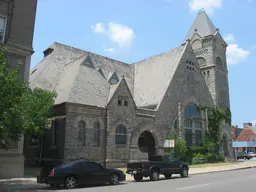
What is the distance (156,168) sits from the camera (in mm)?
18422

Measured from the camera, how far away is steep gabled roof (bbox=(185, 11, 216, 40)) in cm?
4908

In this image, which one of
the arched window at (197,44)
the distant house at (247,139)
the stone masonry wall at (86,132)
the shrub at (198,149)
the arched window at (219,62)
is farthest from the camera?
the distant house at (247,139)

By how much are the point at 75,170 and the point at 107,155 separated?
11.3m

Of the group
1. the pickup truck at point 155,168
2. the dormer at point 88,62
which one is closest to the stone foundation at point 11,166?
the pickup truck at point 155,168

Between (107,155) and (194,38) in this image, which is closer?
(107,155)

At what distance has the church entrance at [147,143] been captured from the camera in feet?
104

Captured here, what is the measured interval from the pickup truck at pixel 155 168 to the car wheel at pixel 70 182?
4.48 metres

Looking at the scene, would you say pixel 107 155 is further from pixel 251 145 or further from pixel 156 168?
pixel 251 145

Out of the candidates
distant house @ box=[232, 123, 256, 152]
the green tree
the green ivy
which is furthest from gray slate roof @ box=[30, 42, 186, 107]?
distant house @ box=[232, 123, 256, 152]

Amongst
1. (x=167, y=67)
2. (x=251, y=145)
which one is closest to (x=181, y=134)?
(x=167, y=67)

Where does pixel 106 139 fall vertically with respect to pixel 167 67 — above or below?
below

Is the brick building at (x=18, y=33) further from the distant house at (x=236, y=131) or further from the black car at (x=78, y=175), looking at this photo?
the distant house at (x=236, y=131)

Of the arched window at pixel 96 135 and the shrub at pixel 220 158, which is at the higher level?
the arched window at pixel 96 135

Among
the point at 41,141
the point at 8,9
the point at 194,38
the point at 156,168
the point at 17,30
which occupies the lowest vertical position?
the point at 156,168
